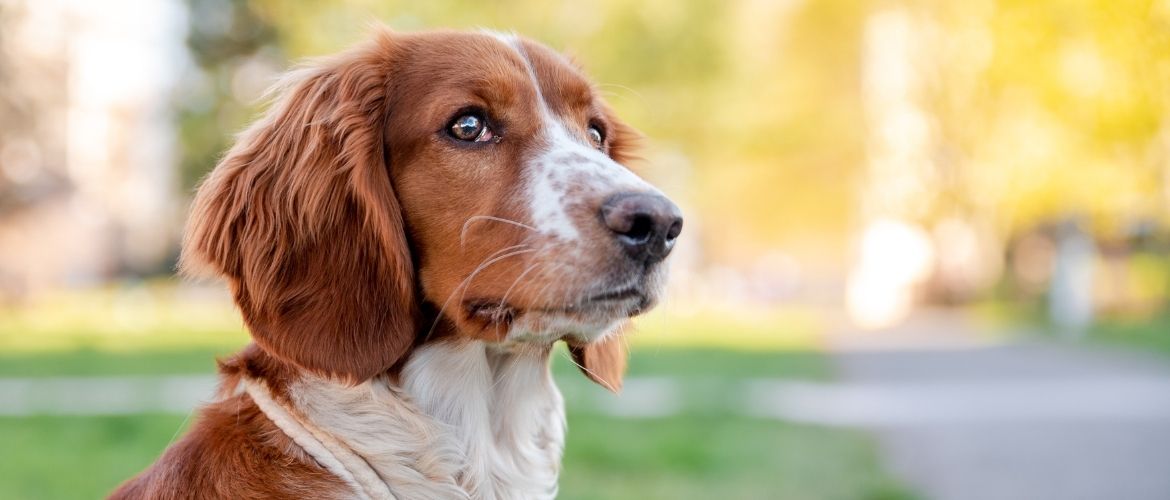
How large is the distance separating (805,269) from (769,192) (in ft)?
72.9

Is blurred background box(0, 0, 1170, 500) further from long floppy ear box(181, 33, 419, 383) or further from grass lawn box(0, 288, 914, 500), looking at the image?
long floppy ear box(181, 33, 419, 383)

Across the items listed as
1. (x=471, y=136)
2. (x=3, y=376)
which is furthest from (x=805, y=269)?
(x=471, y=136)

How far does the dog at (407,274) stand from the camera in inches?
110

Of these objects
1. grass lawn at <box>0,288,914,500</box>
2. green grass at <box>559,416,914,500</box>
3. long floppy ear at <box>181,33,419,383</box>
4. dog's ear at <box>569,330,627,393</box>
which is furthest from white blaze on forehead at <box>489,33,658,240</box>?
green grass at <box>559,416,914,500</box>

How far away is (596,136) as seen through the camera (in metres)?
3.62

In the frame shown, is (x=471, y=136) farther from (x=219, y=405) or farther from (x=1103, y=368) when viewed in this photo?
(x=1103, y=368)

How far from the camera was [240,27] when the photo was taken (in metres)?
33.6

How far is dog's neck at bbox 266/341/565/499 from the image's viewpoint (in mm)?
2846

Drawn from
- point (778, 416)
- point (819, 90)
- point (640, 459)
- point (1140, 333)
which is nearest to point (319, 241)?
point (640, 459)

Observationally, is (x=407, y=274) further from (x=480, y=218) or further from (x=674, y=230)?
(x=674, y=230)

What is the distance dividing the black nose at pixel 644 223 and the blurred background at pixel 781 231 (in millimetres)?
227

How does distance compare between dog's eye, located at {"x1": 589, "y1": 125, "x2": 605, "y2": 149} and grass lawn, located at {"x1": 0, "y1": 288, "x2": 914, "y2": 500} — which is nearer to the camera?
dog's eye, located at {"x1": 589, "y1": 125, "x2": 605, "y2": 149}

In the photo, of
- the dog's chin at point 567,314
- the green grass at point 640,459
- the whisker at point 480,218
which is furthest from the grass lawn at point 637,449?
the whisker at point 480,218

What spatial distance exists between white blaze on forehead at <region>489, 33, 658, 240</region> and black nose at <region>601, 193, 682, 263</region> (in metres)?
0.06
